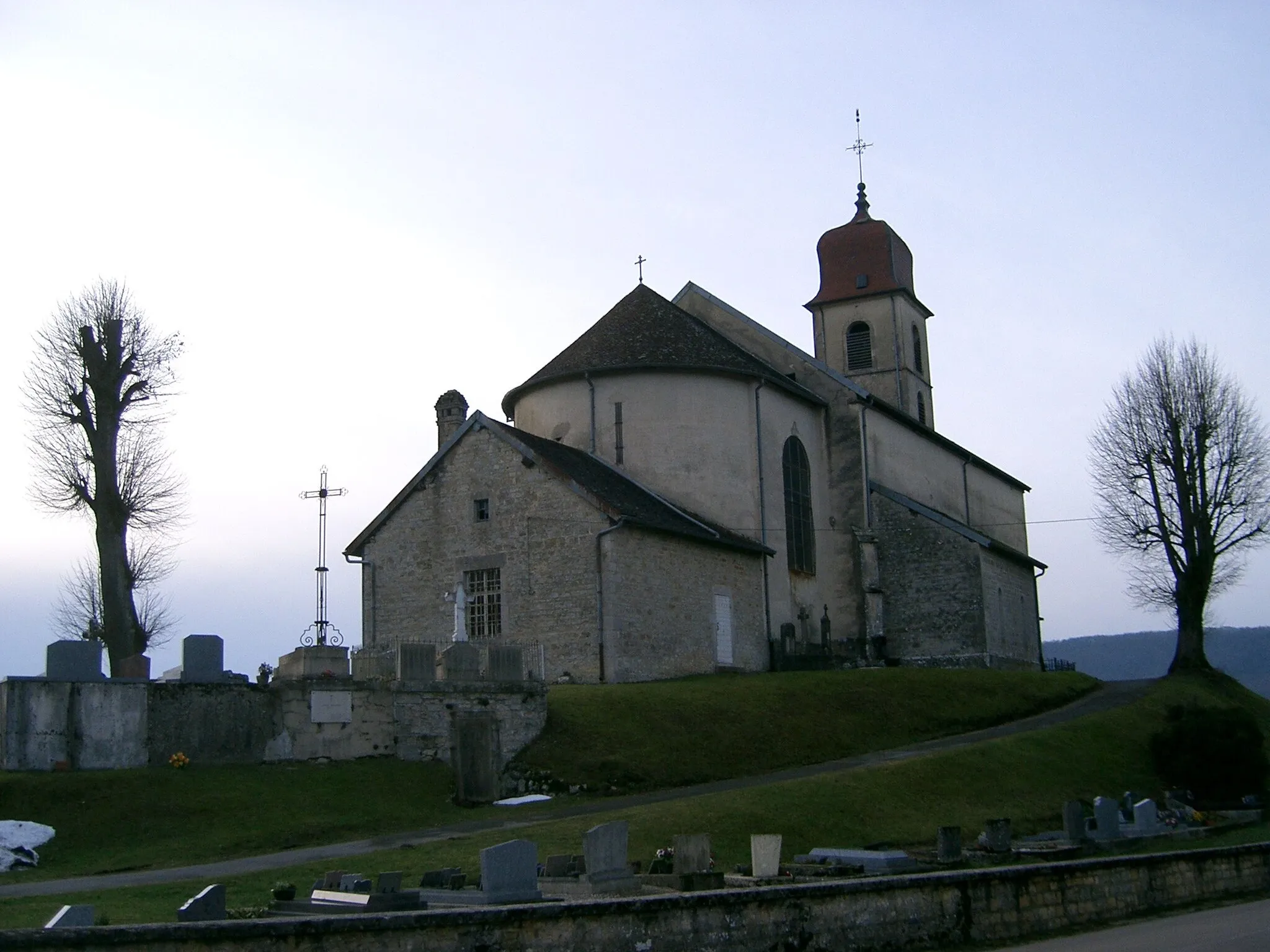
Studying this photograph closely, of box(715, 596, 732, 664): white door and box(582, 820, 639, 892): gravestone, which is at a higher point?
box(715, 596, 732, 664): white door

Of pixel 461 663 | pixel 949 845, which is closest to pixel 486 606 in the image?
pixel 461 663

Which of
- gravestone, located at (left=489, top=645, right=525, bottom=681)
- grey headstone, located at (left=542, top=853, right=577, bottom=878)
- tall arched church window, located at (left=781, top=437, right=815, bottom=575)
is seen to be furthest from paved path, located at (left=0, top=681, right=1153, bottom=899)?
tall arched church window, located at (left=781, top=437, right=815, bottom=575)

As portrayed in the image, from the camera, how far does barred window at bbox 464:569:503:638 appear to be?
33469mm

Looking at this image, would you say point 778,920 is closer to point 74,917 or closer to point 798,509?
point 74,917

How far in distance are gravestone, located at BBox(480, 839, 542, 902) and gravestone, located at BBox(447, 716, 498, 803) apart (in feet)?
33.5

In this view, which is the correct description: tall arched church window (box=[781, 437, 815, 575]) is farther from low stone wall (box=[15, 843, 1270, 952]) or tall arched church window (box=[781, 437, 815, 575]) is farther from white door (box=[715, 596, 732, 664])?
low stone wall (box=[15, 843, 1270, 952])

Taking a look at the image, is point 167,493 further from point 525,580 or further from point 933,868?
point 933,868

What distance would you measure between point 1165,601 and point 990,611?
703 centimetres

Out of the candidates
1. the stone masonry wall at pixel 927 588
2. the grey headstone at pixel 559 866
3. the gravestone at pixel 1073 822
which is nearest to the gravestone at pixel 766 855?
the grey headstone at pixel 559 866

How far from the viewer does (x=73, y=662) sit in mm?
22172

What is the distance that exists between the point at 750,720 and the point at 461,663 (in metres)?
6.72

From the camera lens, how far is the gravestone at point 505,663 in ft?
86.2

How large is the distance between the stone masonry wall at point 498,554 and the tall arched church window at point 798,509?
952 cm

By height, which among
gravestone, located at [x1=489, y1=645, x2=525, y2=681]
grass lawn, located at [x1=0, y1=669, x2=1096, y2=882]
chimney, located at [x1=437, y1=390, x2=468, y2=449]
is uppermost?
chimney, located at [x1=437, y1=390, x2=468, y2=449]
